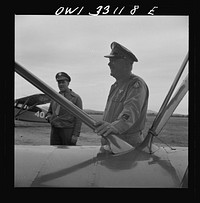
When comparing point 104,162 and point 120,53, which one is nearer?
point 104,162

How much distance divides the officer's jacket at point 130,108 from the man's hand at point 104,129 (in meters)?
0.03

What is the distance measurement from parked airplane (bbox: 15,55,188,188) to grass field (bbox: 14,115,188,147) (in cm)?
4

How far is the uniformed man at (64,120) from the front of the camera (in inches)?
79.1

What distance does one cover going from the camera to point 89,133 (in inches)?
78.4

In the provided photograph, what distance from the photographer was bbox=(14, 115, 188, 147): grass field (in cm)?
198

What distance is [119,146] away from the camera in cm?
198

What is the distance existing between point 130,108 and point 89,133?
0.33m

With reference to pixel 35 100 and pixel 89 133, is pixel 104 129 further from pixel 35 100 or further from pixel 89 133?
pixel 35 100

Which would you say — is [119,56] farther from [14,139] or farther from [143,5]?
[14,139]

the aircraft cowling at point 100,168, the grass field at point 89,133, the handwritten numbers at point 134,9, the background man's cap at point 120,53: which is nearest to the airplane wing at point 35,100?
the grass field at point 89,133

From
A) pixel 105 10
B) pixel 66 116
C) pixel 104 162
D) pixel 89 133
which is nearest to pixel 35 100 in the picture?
pixel 66 116

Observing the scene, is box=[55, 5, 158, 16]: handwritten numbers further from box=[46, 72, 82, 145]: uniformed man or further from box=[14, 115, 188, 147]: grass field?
box=[14, 115, 188, 147]: grass field

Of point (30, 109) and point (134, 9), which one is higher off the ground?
point (134, 9)

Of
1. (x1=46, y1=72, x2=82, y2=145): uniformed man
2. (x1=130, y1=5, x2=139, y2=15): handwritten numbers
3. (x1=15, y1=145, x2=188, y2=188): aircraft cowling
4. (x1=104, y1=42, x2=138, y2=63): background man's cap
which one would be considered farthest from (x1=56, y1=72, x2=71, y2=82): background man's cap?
(x1=130, y1=5, x2=139, y2=15): handwritten numbers
